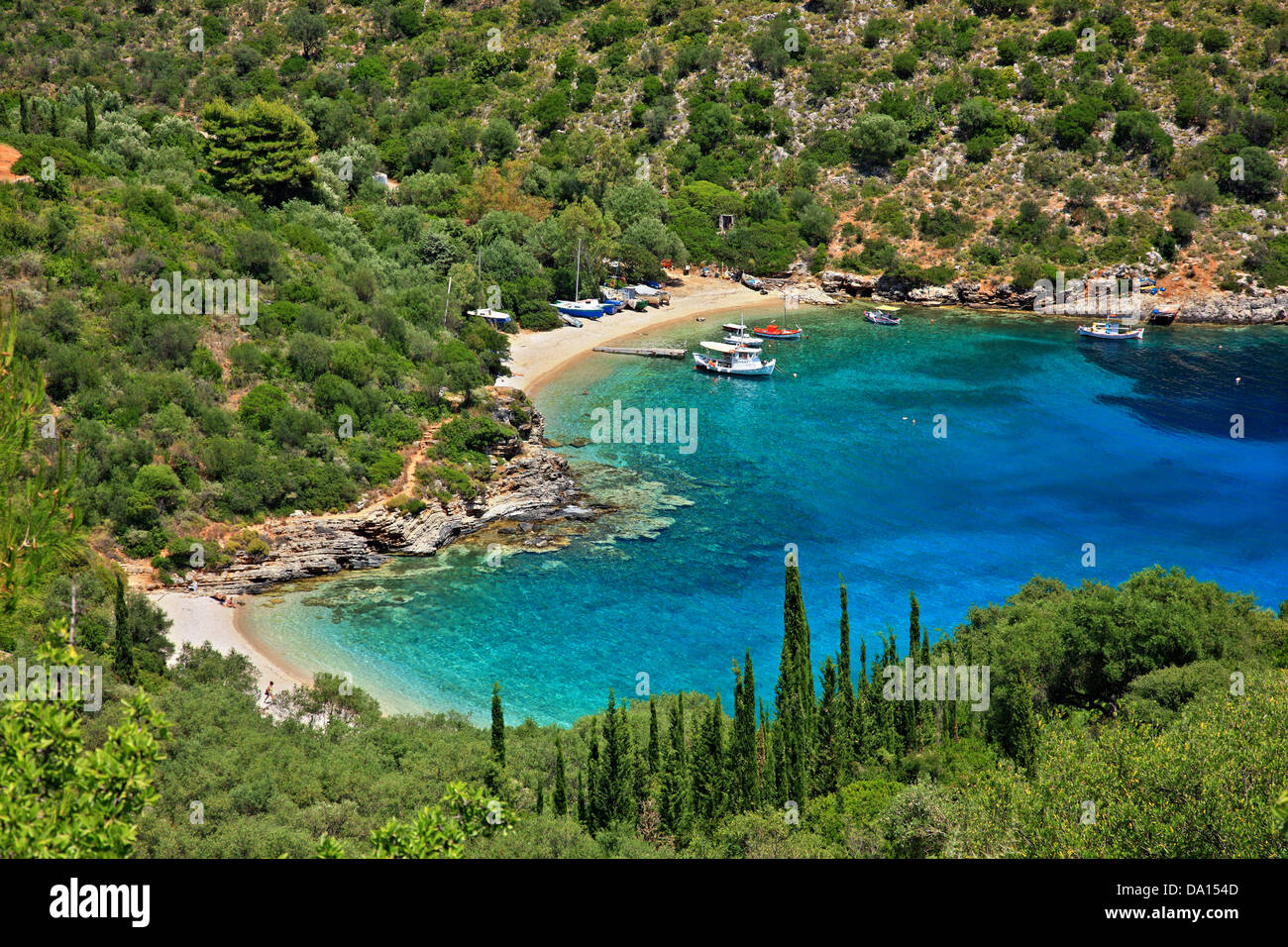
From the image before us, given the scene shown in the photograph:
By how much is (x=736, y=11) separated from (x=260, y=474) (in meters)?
93.8

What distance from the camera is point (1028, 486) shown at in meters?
61.7

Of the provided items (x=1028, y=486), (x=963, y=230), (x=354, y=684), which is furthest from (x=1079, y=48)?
(x=354, y=684)

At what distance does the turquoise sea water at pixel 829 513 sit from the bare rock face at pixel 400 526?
1.27m

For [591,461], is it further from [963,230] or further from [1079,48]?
[1079,48]

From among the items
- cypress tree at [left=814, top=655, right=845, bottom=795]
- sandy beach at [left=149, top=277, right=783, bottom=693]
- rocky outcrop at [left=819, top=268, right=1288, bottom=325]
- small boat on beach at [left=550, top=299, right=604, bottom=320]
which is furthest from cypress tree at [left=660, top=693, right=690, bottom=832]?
rocky outcrop at [left=819, top=268, right=1288, bottom=325]

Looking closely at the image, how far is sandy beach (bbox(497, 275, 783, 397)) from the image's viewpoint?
75.5m

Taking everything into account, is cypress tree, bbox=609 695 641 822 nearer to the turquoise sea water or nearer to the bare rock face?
the turquoise sea water

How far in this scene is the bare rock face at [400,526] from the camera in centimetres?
4616

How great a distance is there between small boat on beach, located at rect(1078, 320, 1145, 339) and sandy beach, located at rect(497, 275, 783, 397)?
89.3 ft

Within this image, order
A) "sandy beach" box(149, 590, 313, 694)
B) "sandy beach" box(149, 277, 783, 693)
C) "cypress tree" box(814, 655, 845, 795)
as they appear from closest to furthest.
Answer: "cypress tree" box(814, 655, 845, 795)
"sandy beach" box(149, 590, 313, 694)
"sandy beach" box(149, 277, 783, 693)

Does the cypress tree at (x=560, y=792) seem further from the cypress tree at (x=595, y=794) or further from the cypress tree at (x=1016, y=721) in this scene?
the cypress tree at (x=1016, y=721)

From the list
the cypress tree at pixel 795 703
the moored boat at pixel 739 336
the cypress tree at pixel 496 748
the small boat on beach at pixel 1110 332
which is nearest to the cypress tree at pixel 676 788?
the cypress tree at pixel 795 703

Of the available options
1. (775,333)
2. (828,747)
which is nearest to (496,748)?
(828,747)

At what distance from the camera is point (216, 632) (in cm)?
4106
